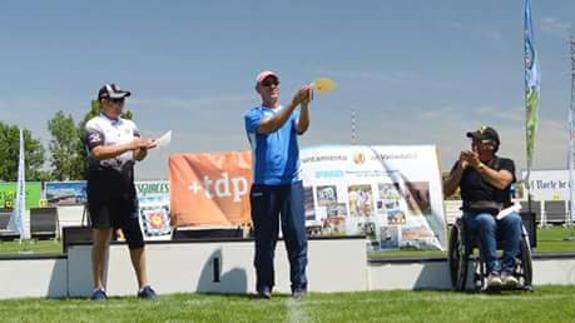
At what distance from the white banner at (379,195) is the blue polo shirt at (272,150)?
7990 millimetres

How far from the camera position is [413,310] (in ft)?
16.3

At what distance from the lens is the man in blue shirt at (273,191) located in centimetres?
600

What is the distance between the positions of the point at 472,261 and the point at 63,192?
3647 cm

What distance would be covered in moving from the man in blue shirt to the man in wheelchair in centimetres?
138

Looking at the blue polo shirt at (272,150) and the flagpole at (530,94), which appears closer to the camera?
the blue polo shirt at (272,150)

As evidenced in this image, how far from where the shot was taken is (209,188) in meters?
12.7

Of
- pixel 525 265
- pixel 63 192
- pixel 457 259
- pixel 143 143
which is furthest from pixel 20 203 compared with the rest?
pixel 525 265

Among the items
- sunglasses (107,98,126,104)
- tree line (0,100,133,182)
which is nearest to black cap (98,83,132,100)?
sunglasses (107,98,126,104)

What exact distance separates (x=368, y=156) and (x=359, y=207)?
954 millimetres

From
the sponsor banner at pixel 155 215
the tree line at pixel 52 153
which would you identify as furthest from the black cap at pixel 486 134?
the tree line at pixel 52 153

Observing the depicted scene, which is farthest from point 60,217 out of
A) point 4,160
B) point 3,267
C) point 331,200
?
point 4,160

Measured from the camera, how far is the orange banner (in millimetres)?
12508

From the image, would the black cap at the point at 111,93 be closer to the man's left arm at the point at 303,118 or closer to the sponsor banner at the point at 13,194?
the man's left arm at the point at 303,118

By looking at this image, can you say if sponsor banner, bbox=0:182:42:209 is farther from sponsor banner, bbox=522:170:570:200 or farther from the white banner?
the white banner
